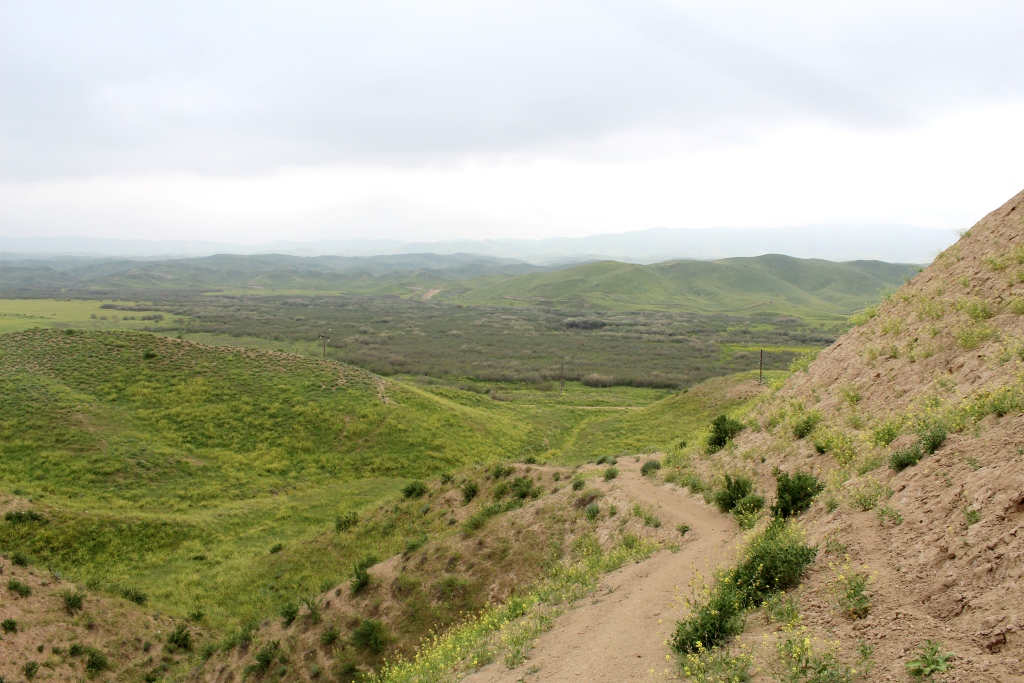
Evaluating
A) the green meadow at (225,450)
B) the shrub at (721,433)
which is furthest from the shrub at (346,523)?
the shrub at (721,433)

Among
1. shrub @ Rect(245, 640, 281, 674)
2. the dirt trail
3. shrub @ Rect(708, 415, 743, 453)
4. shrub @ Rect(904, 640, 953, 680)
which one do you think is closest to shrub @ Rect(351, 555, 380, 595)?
shrub @ Rect(245, 640, 281, 674)

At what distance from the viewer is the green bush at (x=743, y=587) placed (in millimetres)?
6570

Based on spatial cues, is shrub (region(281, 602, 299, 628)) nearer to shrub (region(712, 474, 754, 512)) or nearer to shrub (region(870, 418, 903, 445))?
shrub (region(712, 474, 754, 512))

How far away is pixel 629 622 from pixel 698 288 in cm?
17567

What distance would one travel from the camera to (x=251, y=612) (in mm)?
15328

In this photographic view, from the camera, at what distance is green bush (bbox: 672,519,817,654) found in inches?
259

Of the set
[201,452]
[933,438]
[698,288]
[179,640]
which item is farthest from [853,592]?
[698,288]

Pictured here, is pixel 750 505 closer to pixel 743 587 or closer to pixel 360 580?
pixel 743 587

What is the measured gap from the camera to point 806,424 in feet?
42.0

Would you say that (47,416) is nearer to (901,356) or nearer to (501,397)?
(501,397)

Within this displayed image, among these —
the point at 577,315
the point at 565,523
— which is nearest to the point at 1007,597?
the point at 565,523

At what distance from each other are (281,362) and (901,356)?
3745 centimetres

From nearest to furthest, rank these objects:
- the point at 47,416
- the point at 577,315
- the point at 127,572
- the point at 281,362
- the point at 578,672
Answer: the point at 578,672
the point at 127,572
the point at 47,416
the point at 281,362
the point at 577,315

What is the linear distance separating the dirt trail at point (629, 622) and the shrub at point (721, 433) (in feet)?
12.5
